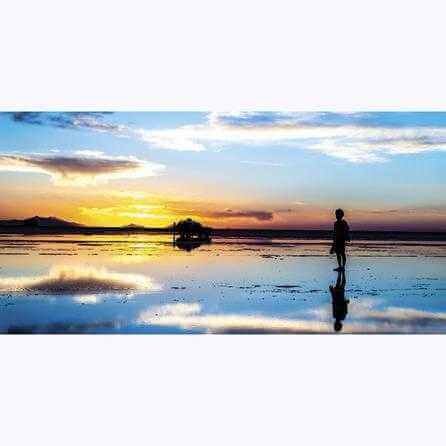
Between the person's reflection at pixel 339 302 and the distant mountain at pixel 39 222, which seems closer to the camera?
the person's reflection at pixel 339 302

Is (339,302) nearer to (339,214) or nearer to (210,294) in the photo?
(210,294)

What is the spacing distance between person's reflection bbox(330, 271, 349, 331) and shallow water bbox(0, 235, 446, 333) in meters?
0.02

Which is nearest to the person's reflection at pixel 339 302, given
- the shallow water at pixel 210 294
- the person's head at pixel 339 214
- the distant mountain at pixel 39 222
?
the shallow water at pixel 210 294

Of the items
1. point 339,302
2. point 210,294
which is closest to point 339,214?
point 339,302

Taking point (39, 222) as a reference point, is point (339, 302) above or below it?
below

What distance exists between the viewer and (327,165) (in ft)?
32.3

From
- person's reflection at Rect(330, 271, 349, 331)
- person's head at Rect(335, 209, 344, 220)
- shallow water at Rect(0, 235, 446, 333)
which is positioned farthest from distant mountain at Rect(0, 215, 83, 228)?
person's reflection at Rect(330, 271, 349, 331)

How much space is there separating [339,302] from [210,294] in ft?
5.56

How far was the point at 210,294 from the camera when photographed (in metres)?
8.70

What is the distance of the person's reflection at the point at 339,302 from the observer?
750 centimetres

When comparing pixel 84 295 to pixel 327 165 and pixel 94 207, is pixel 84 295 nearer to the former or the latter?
pixel 94 207

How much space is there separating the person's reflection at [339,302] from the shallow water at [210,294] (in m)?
0.02

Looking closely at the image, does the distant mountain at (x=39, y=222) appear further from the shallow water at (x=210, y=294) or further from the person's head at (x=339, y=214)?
the person's head at (x=339, y=214)

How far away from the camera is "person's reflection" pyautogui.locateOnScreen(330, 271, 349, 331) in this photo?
750 cm
